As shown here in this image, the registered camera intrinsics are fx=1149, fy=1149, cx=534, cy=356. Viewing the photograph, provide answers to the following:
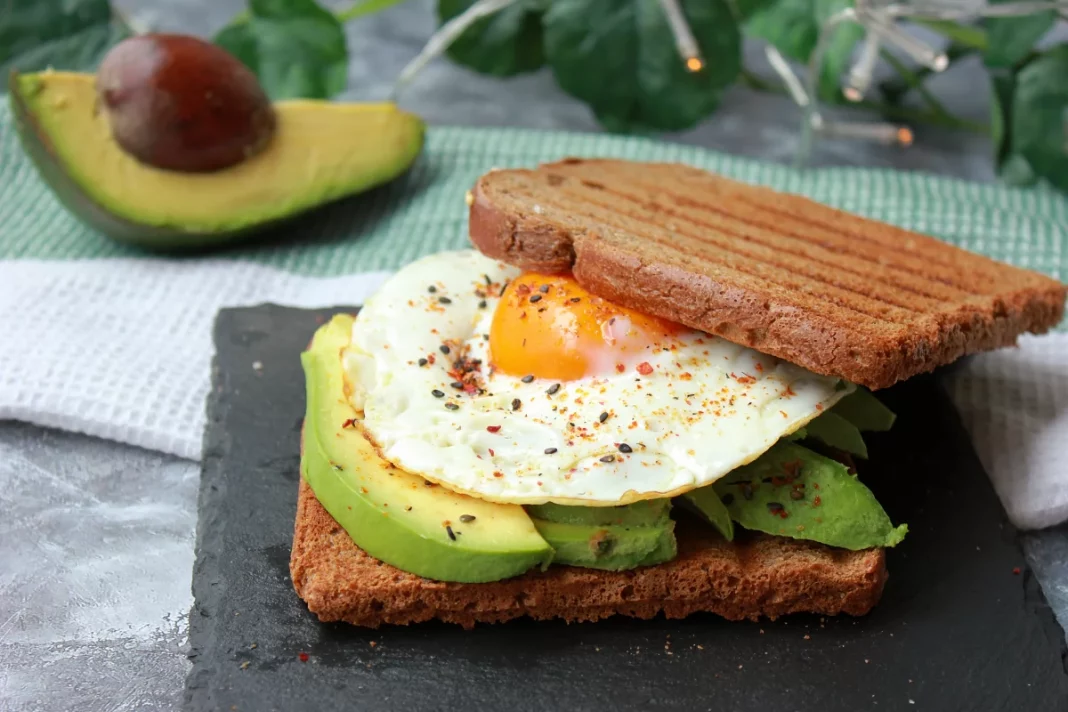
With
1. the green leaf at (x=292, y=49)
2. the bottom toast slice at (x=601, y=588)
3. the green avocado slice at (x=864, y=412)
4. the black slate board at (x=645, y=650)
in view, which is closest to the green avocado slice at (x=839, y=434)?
the green avocado slice at (x=864, y=412)

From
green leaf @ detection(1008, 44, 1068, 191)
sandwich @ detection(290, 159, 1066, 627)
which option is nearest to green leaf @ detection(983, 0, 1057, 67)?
green leaf @ detection(1008, 44, 1068, 191)

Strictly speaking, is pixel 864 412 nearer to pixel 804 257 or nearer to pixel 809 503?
pixel 804 257

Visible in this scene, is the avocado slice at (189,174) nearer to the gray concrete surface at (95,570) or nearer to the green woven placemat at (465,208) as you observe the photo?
the green woven placemat at (465,208)

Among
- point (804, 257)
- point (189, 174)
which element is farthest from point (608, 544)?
point (189, 174)

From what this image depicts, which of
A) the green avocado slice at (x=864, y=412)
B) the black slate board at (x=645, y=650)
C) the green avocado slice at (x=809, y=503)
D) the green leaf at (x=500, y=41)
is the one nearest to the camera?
the black slate board at (x=645, y=650)

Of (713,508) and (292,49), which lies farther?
(292,49)
